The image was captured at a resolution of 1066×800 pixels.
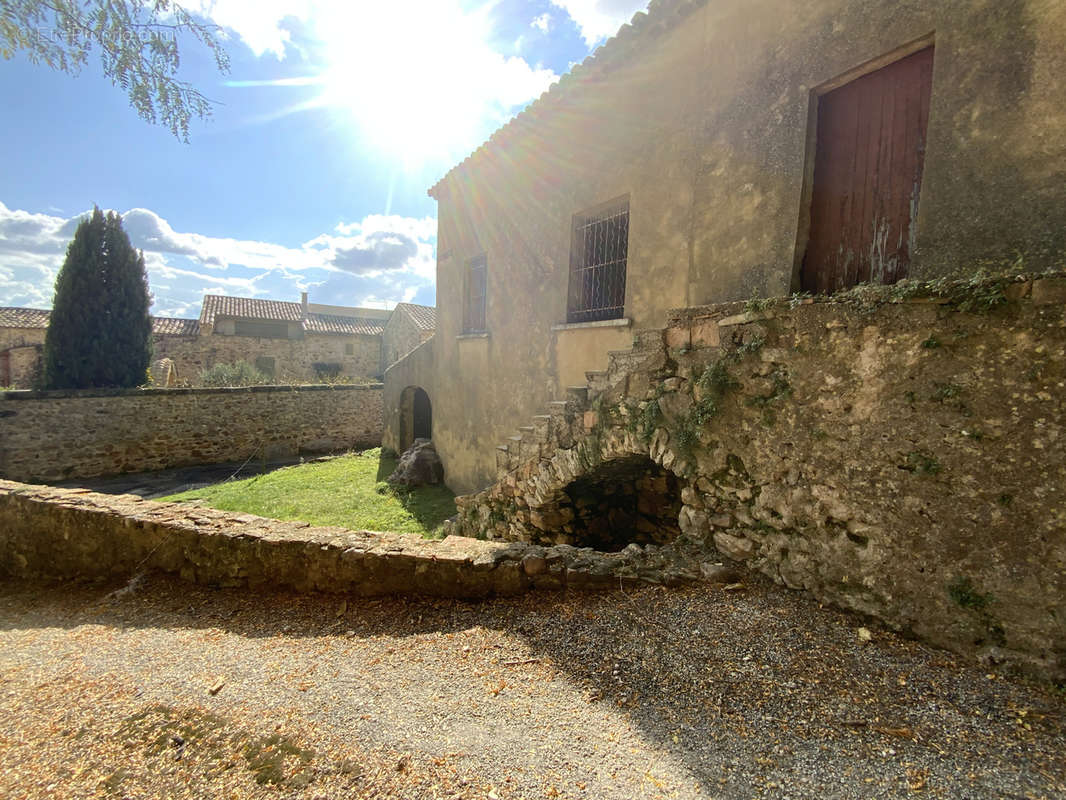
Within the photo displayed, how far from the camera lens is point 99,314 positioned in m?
14.9

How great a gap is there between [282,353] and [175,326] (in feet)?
16.9

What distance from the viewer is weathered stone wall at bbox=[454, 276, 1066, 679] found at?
7.04 ft

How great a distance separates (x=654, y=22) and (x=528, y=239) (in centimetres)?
328

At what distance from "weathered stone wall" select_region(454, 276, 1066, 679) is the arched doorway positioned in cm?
1055

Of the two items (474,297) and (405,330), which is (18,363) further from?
(474,297)

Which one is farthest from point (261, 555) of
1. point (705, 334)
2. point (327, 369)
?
point (327, 369)

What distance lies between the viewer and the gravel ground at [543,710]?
1854 millimetres

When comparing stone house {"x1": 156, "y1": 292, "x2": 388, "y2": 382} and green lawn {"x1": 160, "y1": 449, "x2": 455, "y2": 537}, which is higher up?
stone house {"x1": 156, "y1": 292, "x2": 388, "y2": 382}

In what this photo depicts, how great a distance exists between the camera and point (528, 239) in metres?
7.90

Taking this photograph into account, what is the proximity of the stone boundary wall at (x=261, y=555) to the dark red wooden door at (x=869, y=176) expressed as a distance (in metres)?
3.14

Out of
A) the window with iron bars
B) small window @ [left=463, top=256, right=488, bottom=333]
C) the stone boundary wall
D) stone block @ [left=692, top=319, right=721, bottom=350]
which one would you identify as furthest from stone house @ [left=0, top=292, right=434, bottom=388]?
stone block @ [left=692, top=319, right=721, bottom=350]

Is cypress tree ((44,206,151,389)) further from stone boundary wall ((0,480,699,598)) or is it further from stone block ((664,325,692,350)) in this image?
stone block ((664,325,692,350))

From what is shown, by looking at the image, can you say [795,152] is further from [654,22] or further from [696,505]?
[696,505]

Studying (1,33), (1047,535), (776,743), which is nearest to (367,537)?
(776,743)
